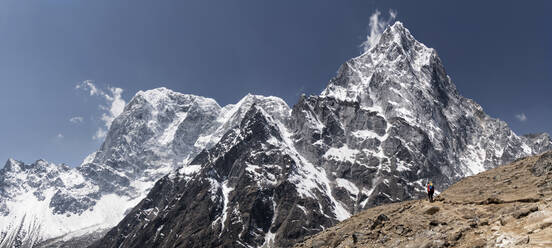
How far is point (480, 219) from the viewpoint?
92.2ft

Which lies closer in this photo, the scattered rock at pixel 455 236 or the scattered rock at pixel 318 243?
the scattered rock at pixel 455 236

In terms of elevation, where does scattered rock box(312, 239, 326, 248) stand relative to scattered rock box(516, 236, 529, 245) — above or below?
above

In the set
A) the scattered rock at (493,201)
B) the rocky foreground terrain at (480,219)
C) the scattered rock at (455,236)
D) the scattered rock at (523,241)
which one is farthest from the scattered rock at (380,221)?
the scattered rock at (523,241)

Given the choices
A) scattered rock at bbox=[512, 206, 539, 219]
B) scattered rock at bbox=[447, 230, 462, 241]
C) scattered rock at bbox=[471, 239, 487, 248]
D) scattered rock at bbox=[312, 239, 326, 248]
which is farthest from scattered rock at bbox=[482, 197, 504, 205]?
scattered rock at bbox=[312, 239, 326, 248]

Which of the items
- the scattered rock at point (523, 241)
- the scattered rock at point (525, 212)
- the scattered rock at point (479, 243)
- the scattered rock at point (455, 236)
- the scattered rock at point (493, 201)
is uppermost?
the scattered rock at point (493, 201)

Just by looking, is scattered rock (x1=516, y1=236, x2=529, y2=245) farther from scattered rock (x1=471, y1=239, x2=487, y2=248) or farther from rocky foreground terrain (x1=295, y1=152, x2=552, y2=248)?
scattered rock (x1=471, y1=239, x2=487, y2=248)

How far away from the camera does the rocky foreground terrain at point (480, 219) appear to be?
2295cm

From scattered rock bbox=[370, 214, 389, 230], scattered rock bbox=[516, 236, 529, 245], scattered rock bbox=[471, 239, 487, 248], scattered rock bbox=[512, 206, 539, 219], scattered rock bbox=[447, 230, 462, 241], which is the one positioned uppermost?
scattered rock bbox=[370, 214, 389, 230]

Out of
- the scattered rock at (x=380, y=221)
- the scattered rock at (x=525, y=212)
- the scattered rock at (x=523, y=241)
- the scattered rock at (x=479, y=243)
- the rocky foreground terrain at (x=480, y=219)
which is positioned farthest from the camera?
the scattered rock at (x=380, y=221)

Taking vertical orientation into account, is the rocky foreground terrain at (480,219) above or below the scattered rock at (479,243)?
above

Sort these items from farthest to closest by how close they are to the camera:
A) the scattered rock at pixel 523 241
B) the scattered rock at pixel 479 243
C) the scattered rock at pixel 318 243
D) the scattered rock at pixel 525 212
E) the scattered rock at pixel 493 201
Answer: the scattered rock at pixel 318 243 < the scattered rock at pixel 493 201 < the scattered rock at pixel 525 212 < the scattered rock at pixel 479 243 < the scattered rock at pixel 523 241

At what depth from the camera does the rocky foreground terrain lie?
22953 mm

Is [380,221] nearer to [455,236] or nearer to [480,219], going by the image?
[480,219]

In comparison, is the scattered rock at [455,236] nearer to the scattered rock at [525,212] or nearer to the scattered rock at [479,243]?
the scattered rock at [479,243]
